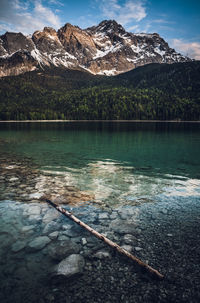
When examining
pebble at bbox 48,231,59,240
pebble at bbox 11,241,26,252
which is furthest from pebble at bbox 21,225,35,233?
pebble at bbox 48,231,59,240

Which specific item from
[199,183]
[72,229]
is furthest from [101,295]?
[199,183]

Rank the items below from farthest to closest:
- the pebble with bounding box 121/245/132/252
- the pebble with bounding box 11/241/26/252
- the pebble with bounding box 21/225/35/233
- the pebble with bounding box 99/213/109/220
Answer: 1. the pebble with bounding box 99/213/109/220
2. the pebble with bounding box 21/225/35/233
3. the pebble with bounding box 11/241/26/252
4. the pebble with bounding box 121/245/132/252

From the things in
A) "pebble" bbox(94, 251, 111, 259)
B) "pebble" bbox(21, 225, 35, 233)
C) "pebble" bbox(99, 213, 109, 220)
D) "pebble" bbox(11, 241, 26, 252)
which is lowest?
"pebble" bbox(99, 213, 109, 220)

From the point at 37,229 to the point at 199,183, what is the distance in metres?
14.1

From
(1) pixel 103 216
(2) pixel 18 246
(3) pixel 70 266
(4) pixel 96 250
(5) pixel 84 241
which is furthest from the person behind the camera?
(1) pixel 103 216

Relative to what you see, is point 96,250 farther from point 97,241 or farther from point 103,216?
point 103,216

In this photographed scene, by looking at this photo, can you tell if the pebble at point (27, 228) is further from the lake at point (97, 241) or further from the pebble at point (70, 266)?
the pebble at point (70, 266)

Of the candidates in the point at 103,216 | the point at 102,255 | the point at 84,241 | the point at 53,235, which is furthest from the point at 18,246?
the point at 103,216

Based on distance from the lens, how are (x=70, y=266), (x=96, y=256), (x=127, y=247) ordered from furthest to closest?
(x=127, y=247)
(x=96, y=256)
(x=70, y=266)

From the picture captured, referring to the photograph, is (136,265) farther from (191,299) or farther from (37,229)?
(37,229)

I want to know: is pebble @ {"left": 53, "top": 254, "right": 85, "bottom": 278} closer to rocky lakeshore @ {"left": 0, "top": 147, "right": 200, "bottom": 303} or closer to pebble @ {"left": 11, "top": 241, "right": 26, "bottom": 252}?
rocky lakeshore @ {"left": 0, "top": 147, "right": 200, "bottom": 303}

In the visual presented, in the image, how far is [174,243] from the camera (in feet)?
24.3

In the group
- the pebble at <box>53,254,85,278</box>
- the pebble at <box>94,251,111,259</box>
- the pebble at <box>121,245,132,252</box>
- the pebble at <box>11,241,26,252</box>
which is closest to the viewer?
the pebble at <box>53,254,85,278</box>

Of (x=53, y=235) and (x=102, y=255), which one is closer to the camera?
(x=102, y=255)
